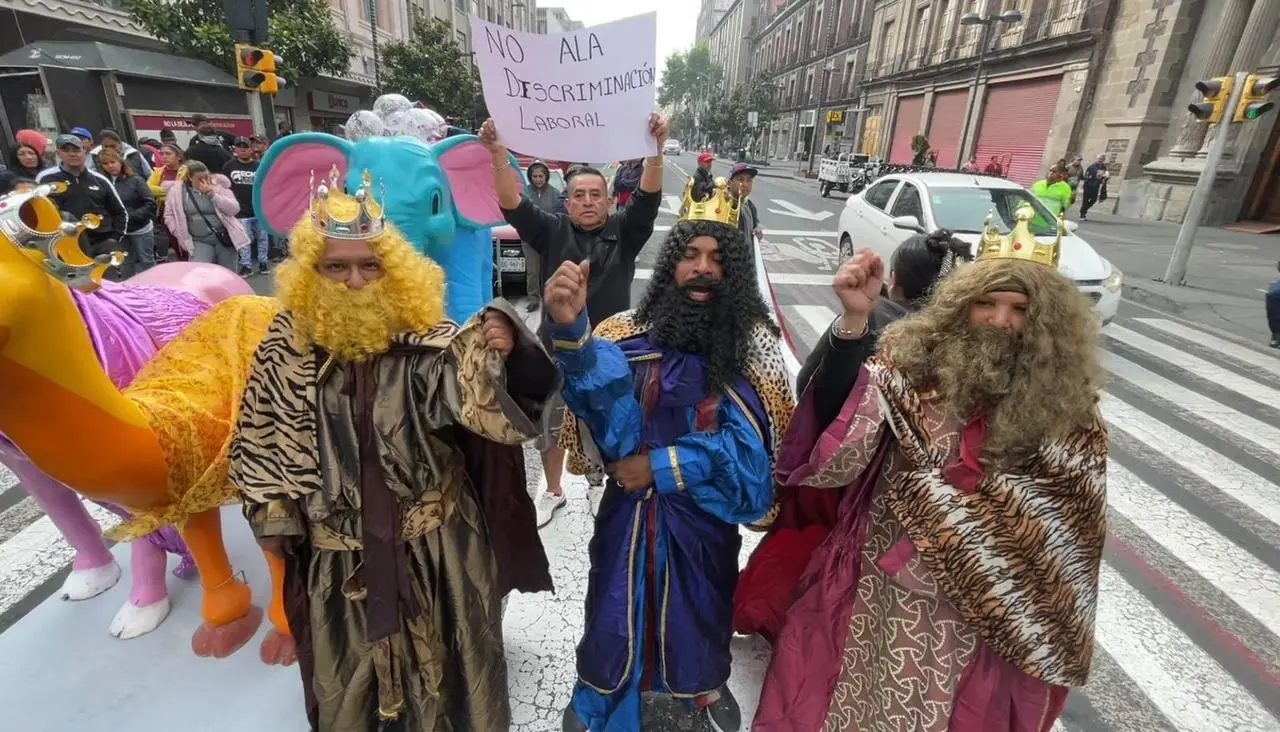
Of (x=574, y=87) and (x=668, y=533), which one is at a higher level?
(x=574, y=87)

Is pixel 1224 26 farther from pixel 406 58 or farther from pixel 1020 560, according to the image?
pixel 406 58

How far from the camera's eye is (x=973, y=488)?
1.61 meters

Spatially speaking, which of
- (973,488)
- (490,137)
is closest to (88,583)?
(490,137)

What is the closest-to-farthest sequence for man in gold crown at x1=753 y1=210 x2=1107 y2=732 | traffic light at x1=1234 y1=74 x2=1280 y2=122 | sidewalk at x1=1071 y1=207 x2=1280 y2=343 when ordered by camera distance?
man in gold crown at x1=753 y1=210 x2=1107 y2=732, sidewalk at x1=1071 y1=207 x2=1280 y2=343, traffic light at x1=1234 y1=74 x2=1280 y2=122

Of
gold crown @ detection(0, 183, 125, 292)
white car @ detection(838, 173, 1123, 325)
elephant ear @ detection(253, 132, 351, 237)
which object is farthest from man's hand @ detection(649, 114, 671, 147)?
white car @ detection(838, 173, 1123, 325)

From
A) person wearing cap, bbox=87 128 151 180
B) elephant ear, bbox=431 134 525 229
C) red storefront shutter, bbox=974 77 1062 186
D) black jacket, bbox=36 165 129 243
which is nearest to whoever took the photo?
elephant ear, bbox=431 134 525 229

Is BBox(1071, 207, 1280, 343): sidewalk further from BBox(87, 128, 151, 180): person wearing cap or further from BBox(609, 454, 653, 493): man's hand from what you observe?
BBox(87, 128, 151, 180): person wearing cap

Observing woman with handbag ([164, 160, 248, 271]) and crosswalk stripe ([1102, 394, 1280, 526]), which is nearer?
crosswalk stripe ([1102, 394, 1280, 526])

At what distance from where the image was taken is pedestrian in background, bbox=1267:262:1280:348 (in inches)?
249

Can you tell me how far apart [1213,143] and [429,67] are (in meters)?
20.3

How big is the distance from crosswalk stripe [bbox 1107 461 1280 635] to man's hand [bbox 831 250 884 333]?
287 centimetres

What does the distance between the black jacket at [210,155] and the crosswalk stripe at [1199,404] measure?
32.3 feet

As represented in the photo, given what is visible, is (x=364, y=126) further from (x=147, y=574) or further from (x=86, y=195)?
(x=86, y=195)

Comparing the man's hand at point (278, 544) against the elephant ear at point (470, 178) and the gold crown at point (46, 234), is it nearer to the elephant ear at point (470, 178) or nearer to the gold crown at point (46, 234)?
the gold crown at point (46, 234)
